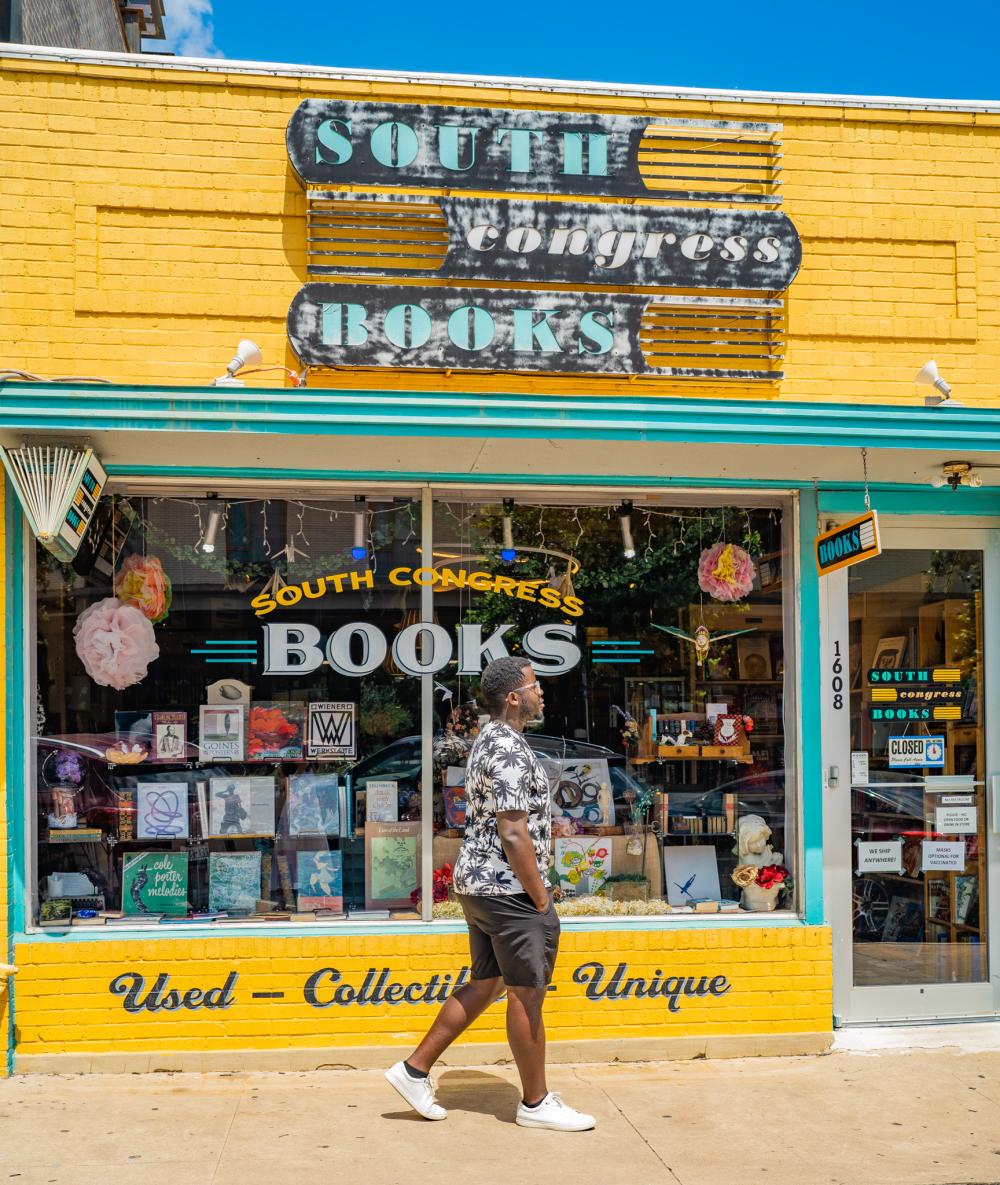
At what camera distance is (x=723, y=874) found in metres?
7.04

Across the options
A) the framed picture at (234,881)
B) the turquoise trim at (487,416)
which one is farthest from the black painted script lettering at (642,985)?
the turquoise trim at (487,416)

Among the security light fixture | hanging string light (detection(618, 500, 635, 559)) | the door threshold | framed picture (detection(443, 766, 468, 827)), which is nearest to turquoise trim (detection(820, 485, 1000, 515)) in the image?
the security light fixture

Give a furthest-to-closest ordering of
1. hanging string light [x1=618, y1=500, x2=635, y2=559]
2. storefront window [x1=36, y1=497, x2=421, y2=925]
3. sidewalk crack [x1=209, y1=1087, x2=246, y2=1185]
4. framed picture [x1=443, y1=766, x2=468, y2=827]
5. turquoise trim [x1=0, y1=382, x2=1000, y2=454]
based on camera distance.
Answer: hanging string light [x1=618, y1=500, x2=635, y2=559] < framed picture [x1=443, y1=766, x2=468, y2=827] < storefront window [x1=36, y1=497, x2=421, y2=925] < turquoise trim [x1=0, y1=382, x2=1000, y2=454] < sidewalk crack [x1=209, y1=1087, x2=246, y2=1185]

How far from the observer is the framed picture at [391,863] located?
674cm

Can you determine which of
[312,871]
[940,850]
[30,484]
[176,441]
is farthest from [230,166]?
[940,850]

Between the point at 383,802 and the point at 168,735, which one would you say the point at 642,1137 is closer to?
the point at 383,802

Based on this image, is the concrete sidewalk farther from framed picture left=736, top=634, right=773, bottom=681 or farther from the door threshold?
framed picture left=736, top=634, right=773, bottom=681

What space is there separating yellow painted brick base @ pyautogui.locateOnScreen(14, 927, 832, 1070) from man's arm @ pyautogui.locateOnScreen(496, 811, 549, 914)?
55.6 inches

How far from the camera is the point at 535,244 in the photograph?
6.66m

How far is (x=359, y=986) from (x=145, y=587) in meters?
2.29

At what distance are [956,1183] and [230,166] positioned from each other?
5696mm

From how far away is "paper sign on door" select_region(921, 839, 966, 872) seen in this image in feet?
23.5

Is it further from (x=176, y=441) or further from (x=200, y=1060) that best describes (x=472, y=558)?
(x=200, y=1060)

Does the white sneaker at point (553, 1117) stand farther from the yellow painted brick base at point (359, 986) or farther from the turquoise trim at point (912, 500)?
the turquoise trim at point (912, 500)
